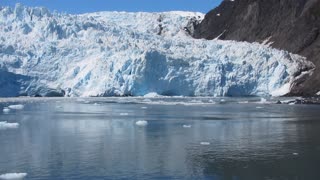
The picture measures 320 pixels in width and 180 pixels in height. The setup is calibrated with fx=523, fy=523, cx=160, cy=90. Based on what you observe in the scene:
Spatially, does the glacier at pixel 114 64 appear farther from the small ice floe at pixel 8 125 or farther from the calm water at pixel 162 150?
the small ice floe at pixel 8 125

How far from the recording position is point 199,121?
Answer: 20562 mm

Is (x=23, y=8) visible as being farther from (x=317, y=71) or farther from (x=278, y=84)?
(x=317, y=71)

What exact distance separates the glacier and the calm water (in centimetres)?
1950

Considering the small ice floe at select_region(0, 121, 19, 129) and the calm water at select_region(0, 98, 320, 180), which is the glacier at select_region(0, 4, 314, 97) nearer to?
the calm water at select_region(0, 98, 320, 180)

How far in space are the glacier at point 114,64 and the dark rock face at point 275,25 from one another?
13.3ft

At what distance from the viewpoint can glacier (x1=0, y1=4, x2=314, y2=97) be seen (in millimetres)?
39188

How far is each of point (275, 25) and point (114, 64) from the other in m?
28.0

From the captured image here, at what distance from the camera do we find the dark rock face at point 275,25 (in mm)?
50550

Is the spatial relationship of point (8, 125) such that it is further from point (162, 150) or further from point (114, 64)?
point (114, 64)

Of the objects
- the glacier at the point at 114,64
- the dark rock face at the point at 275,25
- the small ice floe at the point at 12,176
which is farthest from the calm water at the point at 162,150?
the dark rock face at the point at 275,25

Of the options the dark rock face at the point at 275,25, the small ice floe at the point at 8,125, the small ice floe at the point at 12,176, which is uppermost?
the dark rock face at the point at 275,25

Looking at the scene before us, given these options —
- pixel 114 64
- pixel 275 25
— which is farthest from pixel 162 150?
pixel 275 25

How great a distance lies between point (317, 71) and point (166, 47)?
42.5 feet

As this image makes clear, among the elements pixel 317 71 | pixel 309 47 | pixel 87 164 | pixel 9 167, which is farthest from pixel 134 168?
pixel 309 47
